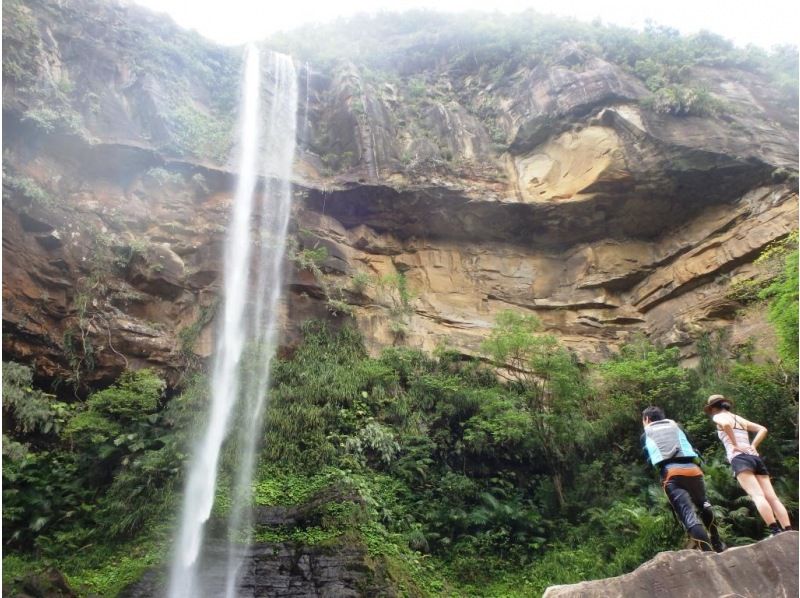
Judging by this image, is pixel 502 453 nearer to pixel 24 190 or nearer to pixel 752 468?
pixel 752 468

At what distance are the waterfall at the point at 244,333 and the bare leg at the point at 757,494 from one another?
6.29 meters

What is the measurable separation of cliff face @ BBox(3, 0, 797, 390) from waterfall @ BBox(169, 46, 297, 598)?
0.47m

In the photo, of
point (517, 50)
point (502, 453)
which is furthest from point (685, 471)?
point (517, 50)

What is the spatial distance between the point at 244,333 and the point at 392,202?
18.8 feet

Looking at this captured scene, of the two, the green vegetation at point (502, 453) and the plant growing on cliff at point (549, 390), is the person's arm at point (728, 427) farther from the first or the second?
the plant growing on cliff at point (549, 390)

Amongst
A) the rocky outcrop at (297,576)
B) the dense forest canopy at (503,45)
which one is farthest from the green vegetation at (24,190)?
the dense forest canopy at (503,45)

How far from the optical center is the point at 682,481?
4984mm

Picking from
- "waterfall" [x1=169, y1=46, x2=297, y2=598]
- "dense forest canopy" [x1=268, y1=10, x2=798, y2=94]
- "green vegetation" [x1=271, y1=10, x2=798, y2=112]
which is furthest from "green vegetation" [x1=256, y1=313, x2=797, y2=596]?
"dense forest canopy" [x1=268, y1=10, x2=798, y2=94]

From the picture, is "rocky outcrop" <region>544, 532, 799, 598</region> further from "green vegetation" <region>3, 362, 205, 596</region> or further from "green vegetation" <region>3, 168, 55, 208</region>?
"green vegetation" <region>3, 168, 55, 208</region>

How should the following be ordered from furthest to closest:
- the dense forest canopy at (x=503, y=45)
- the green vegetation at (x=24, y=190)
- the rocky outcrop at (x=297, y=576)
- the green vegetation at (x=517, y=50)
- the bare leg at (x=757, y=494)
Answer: the dense forest canopy at (x=503, y=45), the green vegetation at (x=517, y=50), the green vegetation at (x=24, y=190), the rocky outcrop at (x=297, y=576), the bare leg at (x=757, y=494)

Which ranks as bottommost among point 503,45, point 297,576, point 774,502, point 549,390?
point 774,502

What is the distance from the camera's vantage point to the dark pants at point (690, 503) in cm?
481

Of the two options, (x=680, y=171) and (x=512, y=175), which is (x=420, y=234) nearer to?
(x=512, y=175)

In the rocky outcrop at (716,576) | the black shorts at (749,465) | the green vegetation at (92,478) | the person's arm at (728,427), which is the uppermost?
the green vegetation at (92,478)
